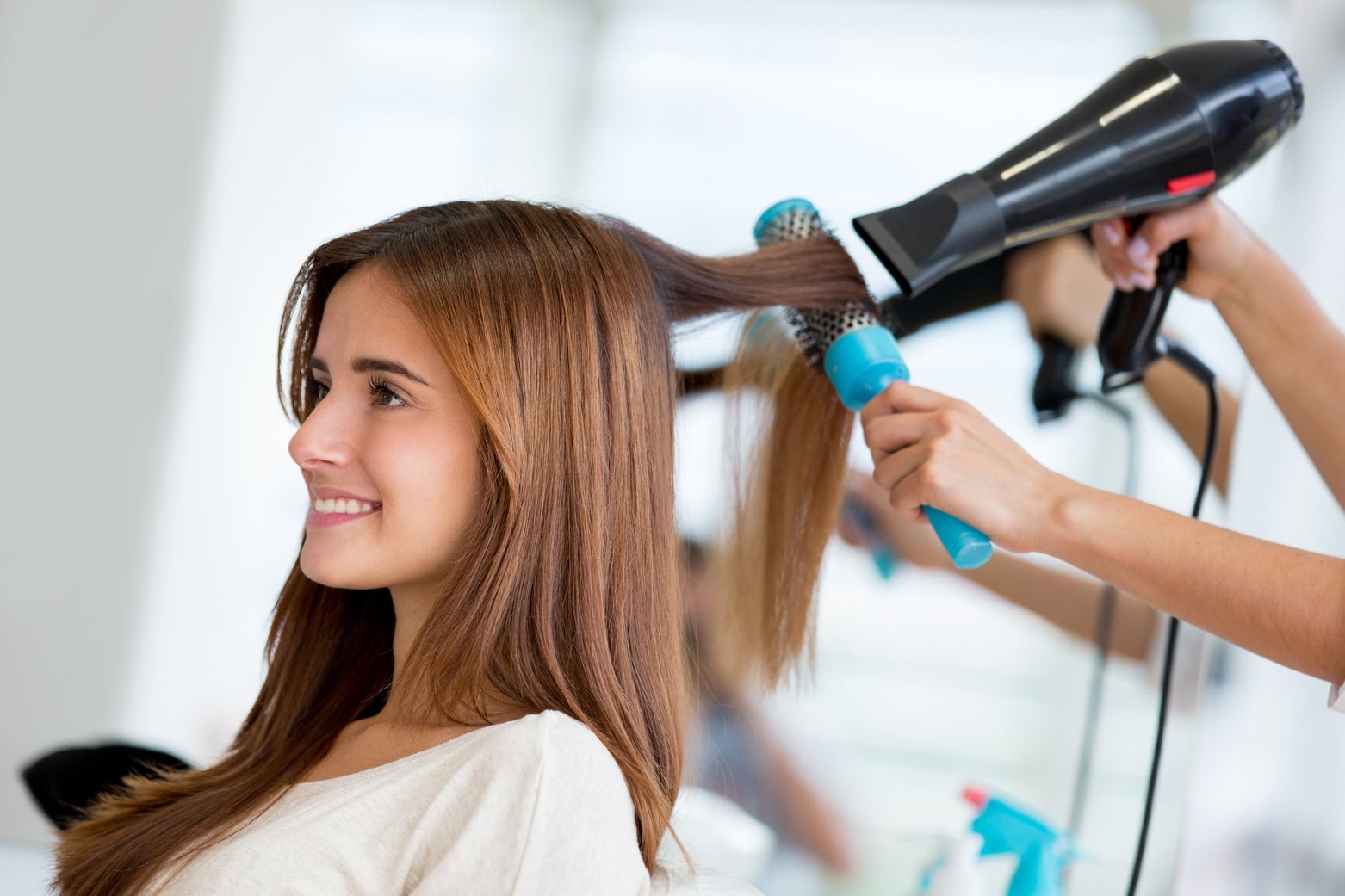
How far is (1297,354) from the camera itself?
993 millimetres

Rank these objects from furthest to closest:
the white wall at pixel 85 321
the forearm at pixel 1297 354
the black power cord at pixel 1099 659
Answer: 1. the white wall at pixel 85 321
2. the black power cord at pixel 1099 659
3. the forearm at pixel 1297 354

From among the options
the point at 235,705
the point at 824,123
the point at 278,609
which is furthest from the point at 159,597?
the point at 824,123

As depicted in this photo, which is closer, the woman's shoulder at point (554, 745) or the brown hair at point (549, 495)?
the woman's shoulder at point (554, 745)

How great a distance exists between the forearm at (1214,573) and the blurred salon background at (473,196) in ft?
1.61

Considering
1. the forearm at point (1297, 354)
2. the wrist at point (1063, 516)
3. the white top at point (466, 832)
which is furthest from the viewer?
the forearm at point (1297, 354)

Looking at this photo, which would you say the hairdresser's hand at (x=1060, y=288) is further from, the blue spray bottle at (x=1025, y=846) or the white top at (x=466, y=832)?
the white top at (x=466, y=832)

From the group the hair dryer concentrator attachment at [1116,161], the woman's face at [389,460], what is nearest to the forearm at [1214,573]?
the hair dryer concentrator attachment at [1116,161]

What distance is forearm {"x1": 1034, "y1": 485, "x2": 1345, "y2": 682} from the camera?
75cm

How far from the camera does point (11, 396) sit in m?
1.59

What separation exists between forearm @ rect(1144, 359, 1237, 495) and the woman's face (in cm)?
75

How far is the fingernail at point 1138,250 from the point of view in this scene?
1.04 m

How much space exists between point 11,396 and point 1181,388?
1492 mm

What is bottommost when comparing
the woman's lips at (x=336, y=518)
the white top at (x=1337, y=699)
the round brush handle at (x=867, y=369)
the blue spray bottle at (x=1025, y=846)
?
the blue spray bottle at (x=1025, y=846)

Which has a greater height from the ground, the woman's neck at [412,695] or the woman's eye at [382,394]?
the woman's eye at [382,394]
